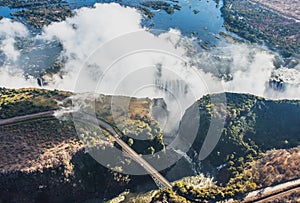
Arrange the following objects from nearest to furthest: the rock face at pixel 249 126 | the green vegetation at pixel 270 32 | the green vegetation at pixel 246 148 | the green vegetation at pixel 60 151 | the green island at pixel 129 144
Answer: the green vegetation at pixel 60 151, the green island at pixel 129 144, the green vegetation at pixel 246 148, the rock face at pixel 249 126, the green vegetation at pixel 270 32

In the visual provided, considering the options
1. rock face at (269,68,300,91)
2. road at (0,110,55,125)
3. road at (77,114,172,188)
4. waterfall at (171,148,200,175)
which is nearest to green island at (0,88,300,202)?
road at (0,110,55,125)

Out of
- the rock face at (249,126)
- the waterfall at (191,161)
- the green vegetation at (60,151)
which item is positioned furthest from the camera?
Answer: the rock face at (249,126)

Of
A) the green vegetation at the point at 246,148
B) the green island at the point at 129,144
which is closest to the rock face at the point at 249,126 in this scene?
the green vegetation at the point at 246,148

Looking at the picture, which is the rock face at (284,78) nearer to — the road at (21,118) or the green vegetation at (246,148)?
the green vegetation at (246,148)

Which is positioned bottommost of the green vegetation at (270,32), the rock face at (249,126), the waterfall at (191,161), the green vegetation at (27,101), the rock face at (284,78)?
the waterfall at (191,161)

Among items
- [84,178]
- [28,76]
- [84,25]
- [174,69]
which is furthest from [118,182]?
[84,25]

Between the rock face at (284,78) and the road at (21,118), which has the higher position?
the rock face at (284,78)

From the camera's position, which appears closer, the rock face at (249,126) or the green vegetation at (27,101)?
the green vegetation at (27,101)

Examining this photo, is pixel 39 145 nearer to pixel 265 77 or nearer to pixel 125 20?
pixel 265 77
